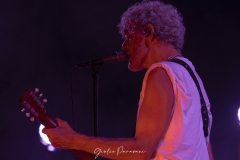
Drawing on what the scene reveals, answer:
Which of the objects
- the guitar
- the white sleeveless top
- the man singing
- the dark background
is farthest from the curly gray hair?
the dark background

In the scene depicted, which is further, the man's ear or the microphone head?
the microphone head

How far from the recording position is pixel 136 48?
210 cm

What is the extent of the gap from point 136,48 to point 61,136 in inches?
27.1

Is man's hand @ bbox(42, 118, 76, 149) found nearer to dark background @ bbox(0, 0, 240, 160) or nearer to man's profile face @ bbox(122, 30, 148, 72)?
man's profile face @ bbox(122, 30, 148, 72)

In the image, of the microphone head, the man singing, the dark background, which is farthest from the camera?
the dark background

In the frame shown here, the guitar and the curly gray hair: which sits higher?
the curly gray hair


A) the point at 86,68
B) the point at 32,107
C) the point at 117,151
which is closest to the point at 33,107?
the point at 32,107

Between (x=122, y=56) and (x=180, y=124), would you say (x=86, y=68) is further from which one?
(x=180, y=124)

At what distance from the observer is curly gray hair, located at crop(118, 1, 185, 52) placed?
2.05 metres

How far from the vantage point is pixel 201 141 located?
1819 millimetres

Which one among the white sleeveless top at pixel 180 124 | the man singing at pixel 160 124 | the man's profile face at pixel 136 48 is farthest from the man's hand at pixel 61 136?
the man's profile face at pixel 136 48

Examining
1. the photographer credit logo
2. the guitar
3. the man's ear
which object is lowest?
the photographer credit logo

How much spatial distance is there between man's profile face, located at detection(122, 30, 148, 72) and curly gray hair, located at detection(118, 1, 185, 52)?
1.3 inches

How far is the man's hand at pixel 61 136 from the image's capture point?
1.77 m
